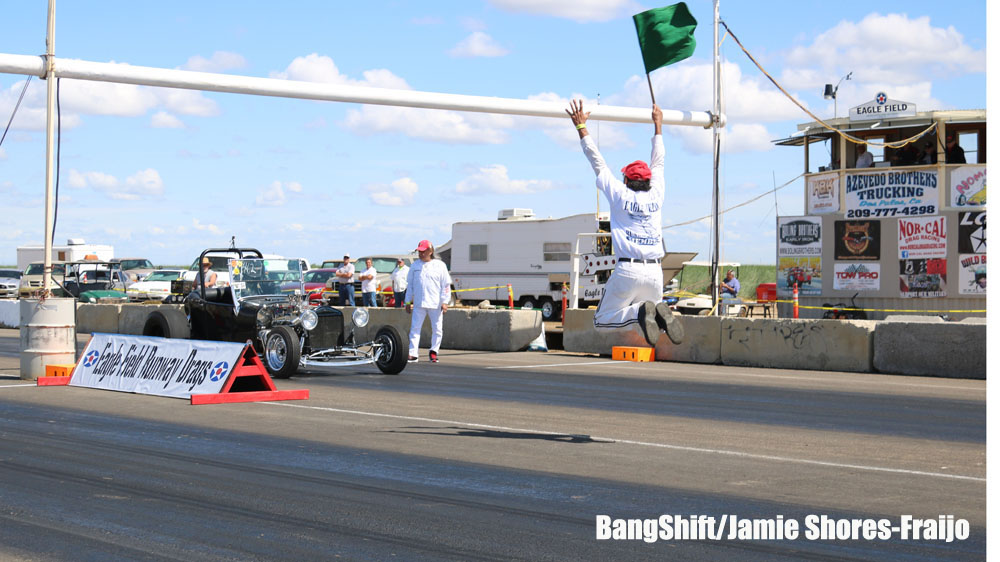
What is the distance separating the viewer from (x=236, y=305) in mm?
16781

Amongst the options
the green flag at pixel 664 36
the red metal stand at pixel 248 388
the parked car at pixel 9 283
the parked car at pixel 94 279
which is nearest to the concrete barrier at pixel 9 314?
the parked car at pixel 94 279

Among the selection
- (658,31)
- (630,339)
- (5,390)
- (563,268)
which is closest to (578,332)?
(630,339)

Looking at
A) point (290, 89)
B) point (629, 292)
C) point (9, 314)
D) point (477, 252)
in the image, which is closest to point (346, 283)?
point (477, 252)

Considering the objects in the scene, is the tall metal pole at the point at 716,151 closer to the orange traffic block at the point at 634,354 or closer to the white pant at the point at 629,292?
the orange traffic block at the point at 634,354

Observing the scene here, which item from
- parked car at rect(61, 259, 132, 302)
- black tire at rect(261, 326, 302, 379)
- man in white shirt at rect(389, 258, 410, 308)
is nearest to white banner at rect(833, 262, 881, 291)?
man in white shirt at rect(389, 258, 410, 308)

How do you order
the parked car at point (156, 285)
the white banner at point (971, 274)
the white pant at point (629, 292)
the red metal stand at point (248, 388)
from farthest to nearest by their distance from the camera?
the parked car at point (156, 285), the white banner at point (971, 274), the red metal stand at point (248, 388), the white pant at point (629, 292)

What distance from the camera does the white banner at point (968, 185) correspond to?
1005 inches

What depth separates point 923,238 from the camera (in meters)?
26.0

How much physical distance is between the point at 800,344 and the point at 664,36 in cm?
619

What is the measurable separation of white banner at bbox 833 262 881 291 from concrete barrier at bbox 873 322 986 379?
9.36 metres

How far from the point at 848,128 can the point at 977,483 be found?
21.2 metres

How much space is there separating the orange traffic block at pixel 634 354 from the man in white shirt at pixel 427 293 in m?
3.78

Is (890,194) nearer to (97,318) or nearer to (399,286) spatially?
(399,286)

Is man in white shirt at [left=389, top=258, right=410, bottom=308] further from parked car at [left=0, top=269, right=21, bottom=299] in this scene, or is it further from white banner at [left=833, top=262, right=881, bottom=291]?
parked car at [left=0, top=269, right=21, bottom=299]
